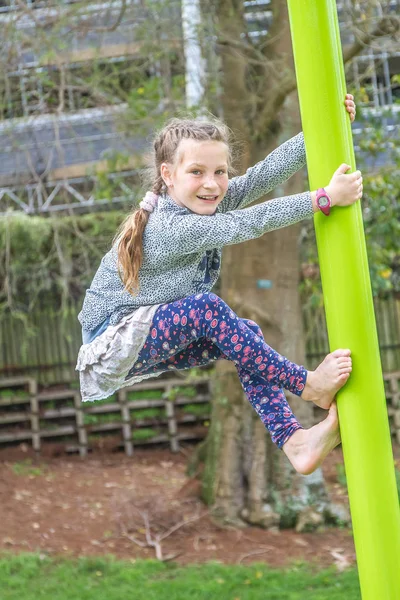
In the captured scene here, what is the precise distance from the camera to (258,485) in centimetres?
754

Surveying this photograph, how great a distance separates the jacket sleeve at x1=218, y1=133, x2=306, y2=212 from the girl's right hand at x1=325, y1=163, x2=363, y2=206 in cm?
63

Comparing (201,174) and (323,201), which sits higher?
(201,174)

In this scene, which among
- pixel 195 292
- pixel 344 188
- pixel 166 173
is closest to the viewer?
pixel 344 188

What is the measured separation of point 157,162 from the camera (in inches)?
128

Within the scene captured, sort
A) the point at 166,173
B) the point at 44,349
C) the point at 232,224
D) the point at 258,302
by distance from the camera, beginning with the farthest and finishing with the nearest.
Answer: the point at 44,349 → the point at 258,302 → the point at 166,173 → the point at 232,224

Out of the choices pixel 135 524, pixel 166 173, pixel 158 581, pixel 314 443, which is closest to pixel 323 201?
pixel 166 173

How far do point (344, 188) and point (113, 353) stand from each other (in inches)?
40.7

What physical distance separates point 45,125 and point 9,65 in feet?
3.95

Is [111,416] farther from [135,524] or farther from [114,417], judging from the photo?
[135,524]

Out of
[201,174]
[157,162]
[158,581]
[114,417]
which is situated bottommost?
[158,581]

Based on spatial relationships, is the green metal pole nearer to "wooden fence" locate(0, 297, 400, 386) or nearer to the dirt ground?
the dirt ground

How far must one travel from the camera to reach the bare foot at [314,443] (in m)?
3.01

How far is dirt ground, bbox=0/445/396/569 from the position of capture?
729cm

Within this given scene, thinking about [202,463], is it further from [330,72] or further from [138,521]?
[330,72]
